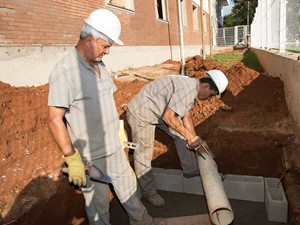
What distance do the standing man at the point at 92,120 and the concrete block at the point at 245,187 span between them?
142cm

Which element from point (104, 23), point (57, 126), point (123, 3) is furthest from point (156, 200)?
point (123, 3)

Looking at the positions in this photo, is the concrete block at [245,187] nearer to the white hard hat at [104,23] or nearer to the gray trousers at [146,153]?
the gray trousers at [146,153]

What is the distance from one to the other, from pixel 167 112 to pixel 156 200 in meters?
1.41

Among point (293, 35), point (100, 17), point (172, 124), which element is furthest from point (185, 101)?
point (293, 35)

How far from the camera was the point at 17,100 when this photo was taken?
13.7ft

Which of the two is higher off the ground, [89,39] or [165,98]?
[89,39]

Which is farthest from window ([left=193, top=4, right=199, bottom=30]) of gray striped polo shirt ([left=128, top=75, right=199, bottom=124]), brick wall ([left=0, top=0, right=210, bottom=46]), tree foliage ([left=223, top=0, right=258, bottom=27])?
tree foliage ([left=223, top=0, right=258, bottom=27])

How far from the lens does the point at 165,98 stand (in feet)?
10.5

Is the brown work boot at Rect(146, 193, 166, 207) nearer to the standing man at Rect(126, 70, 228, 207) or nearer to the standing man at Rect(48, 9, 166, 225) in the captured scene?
the standing man at Rect(126, 70, 228, 207)

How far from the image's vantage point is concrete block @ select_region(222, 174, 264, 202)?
3.58m

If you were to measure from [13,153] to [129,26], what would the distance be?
796cm

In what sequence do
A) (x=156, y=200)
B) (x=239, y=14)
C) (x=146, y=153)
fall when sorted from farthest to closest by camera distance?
1. (x=239, y=14)
2. (x=156, y=200)
3. (x=146, y=153)

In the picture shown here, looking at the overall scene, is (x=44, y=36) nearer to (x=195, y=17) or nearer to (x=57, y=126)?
(x=57, y=126)

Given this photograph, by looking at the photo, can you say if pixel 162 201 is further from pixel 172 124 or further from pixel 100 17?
pixel 100 17
